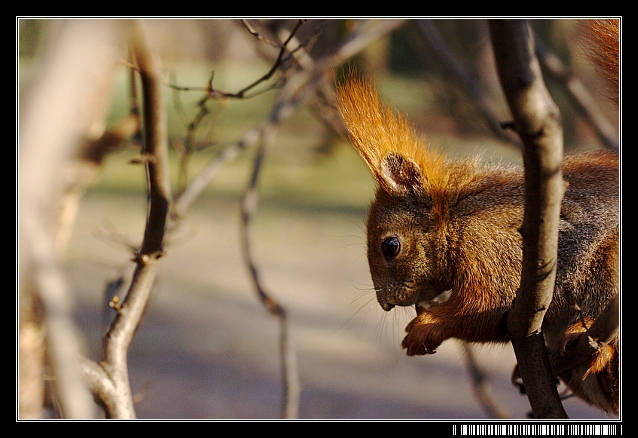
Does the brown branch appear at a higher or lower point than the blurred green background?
higher

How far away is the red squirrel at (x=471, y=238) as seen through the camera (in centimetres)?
190

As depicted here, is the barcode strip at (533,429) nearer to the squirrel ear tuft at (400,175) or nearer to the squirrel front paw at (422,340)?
the squirrel front paw at (422,340)

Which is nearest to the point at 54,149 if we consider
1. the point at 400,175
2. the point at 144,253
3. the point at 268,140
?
the point at 144,253

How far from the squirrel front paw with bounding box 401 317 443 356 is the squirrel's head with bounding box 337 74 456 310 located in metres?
0.16

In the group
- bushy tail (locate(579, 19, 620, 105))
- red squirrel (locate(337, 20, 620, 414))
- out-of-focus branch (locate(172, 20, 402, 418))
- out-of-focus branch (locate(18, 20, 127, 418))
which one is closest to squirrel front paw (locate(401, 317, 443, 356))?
red squirrel (locate(337, 20, 620, 414))

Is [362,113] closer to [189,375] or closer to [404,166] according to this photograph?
[404,166]

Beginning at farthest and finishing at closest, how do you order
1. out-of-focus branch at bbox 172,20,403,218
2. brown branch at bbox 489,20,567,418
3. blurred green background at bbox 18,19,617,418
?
1. blurred green background at bbox 18,19,617,418
2. out-of-focus branch at bbox 172,20,403,218
3. brown branch at bbox 489,20,567,418

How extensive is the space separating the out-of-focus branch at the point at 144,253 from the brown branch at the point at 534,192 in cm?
82

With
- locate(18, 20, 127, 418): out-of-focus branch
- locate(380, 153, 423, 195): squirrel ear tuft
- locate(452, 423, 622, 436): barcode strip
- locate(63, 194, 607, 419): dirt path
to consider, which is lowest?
locate(63, 194, 607, 419): dirt path

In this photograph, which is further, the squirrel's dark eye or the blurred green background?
the blurred green background


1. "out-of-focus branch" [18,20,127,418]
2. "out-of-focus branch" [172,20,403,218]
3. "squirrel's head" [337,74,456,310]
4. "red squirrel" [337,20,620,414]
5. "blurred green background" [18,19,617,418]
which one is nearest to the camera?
"out-of-focus branch" [18,20,127,418]

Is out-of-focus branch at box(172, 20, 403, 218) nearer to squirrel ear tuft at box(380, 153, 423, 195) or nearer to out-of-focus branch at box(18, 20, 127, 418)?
squirrel ear tuft at box(380, 153, 423, 195)

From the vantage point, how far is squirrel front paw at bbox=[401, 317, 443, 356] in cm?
195

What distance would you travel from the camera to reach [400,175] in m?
2.18
